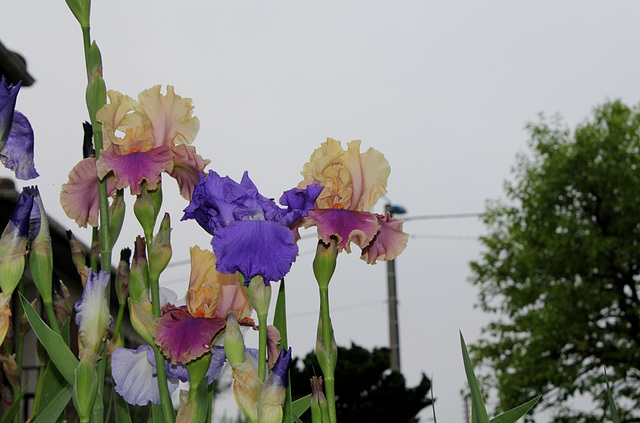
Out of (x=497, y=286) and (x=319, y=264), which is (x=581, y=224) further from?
(x=319, y=264)

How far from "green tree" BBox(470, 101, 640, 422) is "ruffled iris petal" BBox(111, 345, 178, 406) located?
14.6 metres

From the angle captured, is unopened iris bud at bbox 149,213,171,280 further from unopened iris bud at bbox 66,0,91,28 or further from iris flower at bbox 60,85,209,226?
unopened iris bud at bbox 66,0,91,28

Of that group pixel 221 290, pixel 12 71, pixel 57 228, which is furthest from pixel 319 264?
pixel 12 71

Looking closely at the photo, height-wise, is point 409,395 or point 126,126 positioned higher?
point 409,395

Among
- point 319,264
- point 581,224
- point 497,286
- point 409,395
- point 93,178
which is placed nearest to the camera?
point 319,264

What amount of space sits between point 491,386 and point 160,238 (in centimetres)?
1623

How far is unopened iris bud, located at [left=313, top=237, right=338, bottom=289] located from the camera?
1.26 metres

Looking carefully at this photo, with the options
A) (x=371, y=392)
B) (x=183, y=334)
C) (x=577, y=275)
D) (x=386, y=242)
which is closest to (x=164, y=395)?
Result: (x=183, y=334)

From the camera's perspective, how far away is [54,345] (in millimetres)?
1178

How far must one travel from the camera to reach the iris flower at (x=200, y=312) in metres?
1.18

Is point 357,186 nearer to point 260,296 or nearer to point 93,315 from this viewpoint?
point 260,296

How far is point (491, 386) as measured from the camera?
54.2ft

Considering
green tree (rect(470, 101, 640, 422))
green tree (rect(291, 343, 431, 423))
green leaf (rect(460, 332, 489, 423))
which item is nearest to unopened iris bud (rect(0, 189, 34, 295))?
green leaf (rect(460, 332, 489, 423))

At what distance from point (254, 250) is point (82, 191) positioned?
1.57 feet
